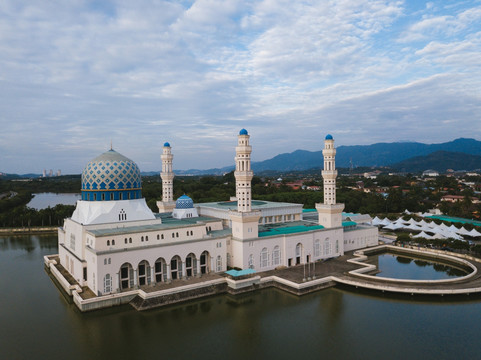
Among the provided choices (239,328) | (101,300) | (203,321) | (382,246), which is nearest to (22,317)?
(101,300)

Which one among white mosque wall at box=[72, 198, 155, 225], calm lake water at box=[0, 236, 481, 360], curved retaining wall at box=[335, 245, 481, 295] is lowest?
calm lake water at box=[0, 236, 481, 360]

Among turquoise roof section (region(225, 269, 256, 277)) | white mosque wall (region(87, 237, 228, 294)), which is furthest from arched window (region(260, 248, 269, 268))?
white mosque wall (region(87, 237, 228, 294))

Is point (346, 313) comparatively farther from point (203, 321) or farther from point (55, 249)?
point (55, 249)

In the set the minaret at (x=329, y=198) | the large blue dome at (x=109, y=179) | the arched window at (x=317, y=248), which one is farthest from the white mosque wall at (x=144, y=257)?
the minaret at (x=329, y=198)

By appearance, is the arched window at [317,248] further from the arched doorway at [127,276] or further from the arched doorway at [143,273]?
the arched doorway at [127,276]

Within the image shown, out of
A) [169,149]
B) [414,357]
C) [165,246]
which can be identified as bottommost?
[414,357]

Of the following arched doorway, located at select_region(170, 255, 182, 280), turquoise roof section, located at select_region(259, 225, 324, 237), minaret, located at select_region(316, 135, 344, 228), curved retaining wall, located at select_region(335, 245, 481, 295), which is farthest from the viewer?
minaret, located at select_region(316, 135, 344, 228)

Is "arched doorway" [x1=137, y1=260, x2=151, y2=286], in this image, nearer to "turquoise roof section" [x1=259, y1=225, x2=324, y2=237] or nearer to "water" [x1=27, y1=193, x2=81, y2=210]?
"turquoise roof section" [x1=259, y1=225, x2=324, y2=237]
